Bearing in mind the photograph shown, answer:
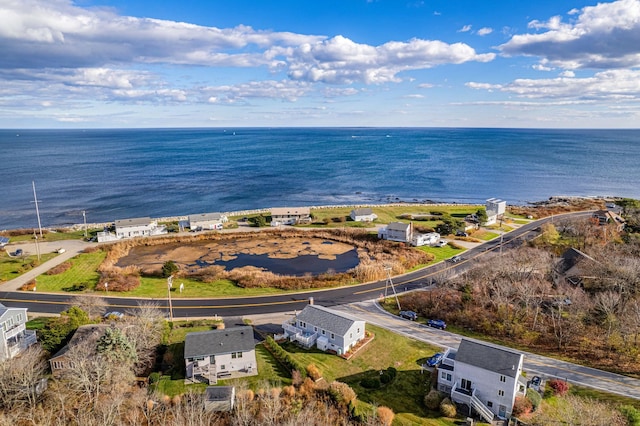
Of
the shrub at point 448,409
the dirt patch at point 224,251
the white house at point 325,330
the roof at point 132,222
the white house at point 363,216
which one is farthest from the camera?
the white house at point 363,216

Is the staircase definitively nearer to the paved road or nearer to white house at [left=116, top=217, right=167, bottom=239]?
the paved road

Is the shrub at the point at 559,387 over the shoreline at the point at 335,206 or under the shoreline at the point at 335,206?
under

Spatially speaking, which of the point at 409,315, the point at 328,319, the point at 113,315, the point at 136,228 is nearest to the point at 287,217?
the point at 136,228

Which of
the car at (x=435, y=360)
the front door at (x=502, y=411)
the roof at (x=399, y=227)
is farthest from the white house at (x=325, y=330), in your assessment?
the roof at (x=399, y=227)

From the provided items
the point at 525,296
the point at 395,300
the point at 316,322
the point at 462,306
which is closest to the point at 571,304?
the point at 525,296

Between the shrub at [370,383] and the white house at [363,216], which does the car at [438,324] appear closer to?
the shrub at [370,383]

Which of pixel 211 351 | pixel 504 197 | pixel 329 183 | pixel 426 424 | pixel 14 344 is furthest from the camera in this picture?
pixel 329 183

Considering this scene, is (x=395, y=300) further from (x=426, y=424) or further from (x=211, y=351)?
(x=211, y=351)
